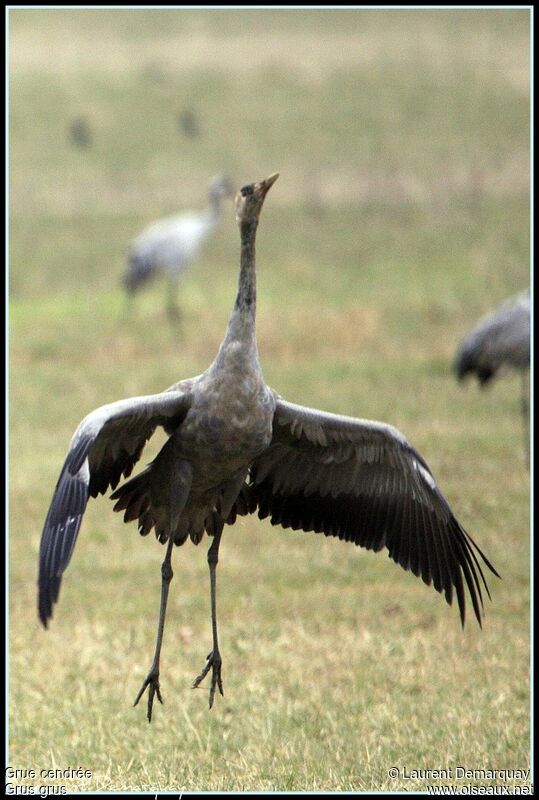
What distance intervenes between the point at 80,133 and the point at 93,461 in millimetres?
17817

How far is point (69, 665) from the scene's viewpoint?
19.8ft

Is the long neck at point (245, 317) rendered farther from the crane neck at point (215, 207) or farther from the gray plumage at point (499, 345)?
the crane neck at point (215, 207)

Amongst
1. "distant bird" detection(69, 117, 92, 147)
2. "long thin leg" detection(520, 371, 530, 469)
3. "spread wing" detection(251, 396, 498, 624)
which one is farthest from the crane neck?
"spread wing" detection(251, 396, 498, 624)

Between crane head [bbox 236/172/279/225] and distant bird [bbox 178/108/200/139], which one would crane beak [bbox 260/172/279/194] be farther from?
distant bird [bbox 178/108/200/139]

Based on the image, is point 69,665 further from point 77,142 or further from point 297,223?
point 77,142

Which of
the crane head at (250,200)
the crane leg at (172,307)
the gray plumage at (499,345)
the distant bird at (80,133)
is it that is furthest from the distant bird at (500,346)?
the distant bird at (80,133)

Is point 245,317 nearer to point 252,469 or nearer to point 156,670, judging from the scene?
point 252,469

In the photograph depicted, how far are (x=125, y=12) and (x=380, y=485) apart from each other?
21776mm

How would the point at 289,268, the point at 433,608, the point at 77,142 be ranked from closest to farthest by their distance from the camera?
the point at 433,608
the point at 289,268
the point at 77,142

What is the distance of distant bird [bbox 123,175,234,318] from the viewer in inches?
587

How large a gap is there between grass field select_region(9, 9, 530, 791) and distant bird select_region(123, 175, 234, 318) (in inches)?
17.8

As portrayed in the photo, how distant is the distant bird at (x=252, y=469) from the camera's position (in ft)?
15.6

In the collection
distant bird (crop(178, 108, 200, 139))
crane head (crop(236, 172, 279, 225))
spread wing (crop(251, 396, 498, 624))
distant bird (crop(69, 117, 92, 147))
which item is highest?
distant bird (crop(178, 108, 200, 139))

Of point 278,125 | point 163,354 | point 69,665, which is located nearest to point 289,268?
point 163,354
